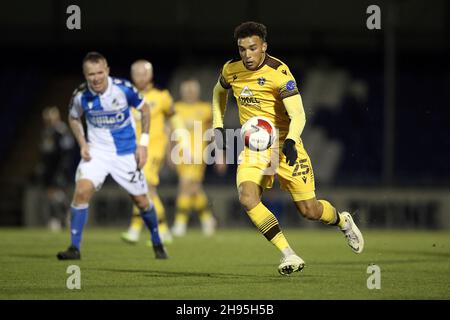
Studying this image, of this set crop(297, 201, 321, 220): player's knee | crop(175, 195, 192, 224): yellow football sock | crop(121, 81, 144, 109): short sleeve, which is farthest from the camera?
crop(175, 195, 192, 224): yellow football sock

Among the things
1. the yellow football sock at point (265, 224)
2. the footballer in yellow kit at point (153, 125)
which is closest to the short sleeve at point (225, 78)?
the yellow football sock at point (265, 224)

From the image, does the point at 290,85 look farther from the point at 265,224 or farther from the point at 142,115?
the point at 142,115

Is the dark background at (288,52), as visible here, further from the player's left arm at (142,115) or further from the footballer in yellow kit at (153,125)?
the player's left arm at (142,115)

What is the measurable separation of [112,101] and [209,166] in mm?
13363

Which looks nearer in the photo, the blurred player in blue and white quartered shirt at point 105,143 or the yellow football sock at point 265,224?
the yellow football sock at point 265,224

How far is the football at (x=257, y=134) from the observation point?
366 inches

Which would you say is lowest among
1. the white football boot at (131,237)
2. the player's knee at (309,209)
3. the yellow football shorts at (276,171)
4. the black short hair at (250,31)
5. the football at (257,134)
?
the white football boot at (131,237)

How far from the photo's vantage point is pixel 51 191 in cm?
2038

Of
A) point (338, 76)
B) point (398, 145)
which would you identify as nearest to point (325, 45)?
point (338, 76)

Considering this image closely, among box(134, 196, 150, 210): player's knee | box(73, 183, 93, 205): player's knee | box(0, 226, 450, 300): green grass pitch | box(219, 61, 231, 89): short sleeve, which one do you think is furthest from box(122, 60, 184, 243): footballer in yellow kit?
box(219, 61, 231, 89): short sleeve

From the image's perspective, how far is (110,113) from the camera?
38.0 feet

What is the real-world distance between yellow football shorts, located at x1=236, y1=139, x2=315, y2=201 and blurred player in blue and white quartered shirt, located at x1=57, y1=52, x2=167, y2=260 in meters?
2.39

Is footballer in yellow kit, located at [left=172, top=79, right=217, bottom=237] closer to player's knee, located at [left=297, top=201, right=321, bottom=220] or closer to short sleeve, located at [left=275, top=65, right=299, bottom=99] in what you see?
player's knee, located at [left=297, top=201, right=321, bottom=220]

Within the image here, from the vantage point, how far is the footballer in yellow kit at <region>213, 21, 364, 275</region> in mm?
9203
